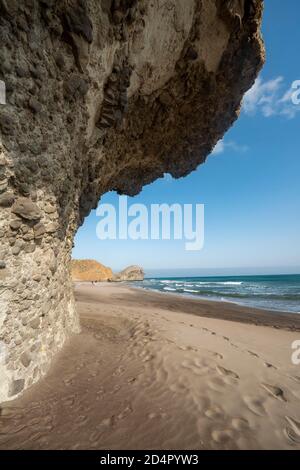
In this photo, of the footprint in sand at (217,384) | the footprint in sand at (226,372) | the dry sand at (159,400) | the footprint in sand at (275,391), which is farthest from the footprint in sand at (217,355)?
the footprint in sand at (275,391)

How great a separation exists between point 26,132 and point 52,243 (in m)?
1.89

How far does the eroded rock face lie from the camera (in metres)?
3.68

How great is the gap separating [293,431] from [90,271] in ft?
238

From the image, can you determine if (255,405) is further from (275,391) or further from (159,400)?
(159,400)

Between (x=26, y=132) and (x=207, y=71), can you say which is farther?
(x=207, y=71)

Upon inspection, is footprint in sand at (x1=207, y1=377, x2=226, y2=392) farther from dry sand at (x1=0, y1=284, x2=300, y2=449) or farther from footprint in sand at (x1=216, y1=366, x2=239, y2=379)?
footprint in sand at (x1=216, y1=366, x2=239, y2=379)

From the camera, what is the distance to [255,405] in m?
3.51

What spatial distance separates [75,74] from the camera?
4785mm

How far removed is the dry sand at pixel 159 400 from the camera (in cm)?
291

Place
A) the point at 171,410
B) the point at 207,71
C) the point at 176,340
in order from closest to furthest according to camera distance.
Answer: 1. the point at 171,410
2. the point at 176,340
3. the point at 207,71

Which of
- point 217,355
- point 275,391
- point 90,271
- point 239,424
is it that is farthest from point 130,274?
point 239,424
